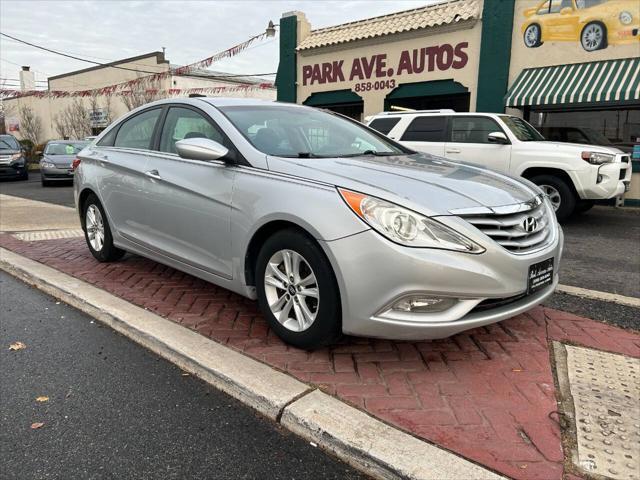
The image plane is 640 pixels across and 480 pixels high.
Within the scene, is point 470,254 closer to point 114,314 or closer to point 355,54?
point 114,314

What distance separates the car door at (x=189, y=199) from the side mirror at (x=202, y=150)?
0.42ft

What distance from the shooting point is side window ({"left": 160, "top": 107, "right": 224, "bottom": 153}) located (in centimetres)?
391

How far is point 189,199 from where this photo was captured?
3.89 meters

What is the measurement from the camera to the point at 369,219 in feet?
9.24

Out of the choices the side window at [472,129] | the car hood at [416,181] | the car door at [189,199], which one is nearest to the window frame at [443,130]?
the side window at [472,129]

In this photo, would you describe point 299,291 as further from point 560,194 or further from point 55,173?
point 55,173

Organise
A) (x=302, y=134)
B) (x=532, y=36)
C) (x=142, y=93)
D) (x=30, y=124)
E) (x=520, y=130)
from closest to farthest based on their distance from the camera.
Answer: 1. (x=302, y=134)
2. (x=520, y=130)
3. (x=532, y=36)
4. (x=142, y=93)
5. (x=30, y=124)

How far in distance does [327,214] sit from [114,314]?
79.5 inches

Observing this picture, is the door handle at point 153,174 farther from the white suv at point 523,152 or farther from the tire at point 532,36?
the tire at point 532,36

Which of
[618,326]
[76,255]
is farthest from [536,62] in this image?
[76,255]

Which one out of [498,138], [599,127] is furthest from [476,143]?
[599,127]

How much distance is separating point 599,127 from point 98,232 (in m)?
11.1

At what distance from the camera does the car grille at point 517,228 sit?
289 centimetres

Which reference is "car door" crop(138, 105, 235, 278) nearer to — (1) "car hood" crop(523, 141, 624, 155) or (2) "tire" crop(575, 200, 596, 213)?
(1) "car hood" crop(523, 141, 624, 155)
